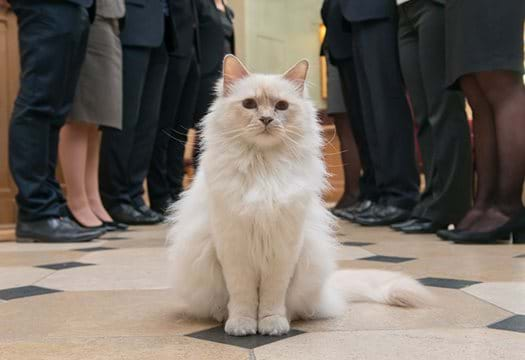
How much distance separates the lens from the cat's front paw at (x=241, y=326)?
2.95 feet

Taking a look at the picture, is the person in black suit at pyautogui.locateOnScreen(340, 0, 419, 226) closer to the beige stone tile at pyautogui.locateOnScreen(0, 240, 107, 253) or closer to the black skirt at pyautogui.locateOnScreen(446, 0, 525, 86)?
the black skirt at pyautogui.locateOnScreen(446, 0, 525, 86)

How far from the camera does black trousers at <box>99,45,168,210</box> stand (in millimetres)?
2980

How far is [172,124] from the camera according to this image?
366 cm

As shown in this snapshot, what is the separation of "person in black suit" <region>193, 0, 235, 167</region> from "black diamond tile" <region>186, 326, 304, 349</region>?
2836mm

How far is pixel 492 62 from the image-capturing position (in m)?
1.87

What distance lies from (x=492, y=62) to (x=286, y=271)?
1.29 m

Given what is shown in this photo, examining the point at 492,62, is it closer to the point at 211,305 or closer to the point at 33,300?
the point at 211,305

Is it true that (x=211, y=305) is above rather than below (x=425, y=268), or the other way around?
above

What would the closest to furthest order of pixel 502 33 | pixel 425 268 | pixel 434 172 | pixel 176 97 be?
pixel 425 268
pixel 502 33
pixel 434 172
pixel 176 97

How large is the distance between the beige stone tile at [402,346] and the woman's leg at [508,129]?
118cm

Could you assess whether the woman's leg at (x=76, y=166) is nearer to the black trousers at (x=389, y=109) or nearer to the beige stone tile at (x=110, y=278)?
the beige stone tile at (x=110, y=278)

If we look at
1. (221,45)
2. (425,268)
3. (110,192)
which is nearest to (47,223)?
(110,192)

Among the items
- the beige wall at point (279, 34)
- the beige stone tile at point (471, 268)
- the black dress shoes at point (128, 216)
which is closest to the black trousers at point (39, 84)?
the black dress shoes at point (128, 216)

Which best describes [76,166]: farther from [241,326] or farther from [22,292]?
[241,326]
